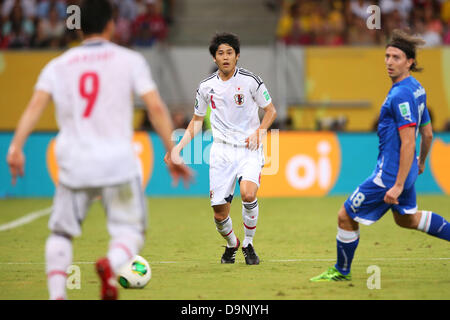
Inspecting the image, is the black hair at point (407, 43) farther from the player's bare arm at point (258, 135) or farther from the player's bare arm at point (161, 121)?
the player's bare arm at point (161, 121)

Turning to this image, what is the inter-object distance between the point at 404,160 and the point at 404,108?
412mm

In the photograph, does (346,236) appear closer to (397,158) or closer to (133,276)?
(397,158)

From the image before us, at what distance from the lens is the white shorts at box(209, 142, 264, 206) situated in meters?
7.90

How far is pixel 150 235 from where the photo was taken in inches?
408

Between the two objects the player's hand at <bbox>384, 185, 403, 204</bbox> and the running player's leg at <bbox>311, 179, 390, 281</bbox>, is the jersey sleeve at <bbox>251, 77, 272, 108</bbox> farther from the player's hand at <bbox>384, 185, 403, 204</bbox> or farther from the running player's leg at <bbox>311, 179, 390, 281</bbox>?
the player's hand at <bbox>384, 185, 403, 204</bbox>

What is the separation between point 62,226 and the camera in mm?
5059

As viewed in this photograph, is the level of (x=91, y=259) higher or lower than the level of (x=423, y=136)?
lower

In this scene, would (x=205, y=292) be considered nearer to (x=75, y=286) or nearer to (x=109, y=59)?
(x=75, y=286)

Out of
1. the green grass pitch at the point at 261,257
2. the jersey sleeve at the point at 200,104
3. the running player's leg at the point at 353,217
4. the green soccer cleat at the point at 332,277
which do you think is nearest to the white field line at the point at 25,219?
the green grass pitch at the point at 261,257

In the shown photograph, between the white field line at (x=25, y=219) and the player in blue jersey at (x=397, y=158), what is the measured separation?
20.9ft

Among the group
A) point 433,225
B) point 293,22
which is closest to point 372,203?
point 433,225

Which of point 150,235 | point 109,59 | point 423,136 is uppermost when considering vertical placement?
point 109,59

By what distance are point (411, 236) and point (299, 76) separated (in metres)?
9.31
